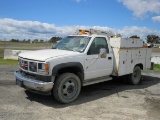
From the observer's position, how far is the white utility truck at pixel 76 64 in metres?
6.25

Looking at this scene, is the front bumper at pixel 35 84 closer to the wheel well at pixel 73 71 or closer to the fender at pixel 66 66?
the fender at pixel 66 66

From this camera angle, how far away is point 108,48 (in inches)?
316

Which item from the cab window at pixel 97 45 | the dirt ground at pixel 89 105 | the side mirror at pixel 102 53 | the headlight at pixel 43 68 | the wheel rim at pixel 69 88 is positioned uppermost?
the cab window at pixel 97 45

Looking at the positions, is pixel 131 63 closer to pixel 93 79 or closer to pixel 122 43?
pixel 122 43

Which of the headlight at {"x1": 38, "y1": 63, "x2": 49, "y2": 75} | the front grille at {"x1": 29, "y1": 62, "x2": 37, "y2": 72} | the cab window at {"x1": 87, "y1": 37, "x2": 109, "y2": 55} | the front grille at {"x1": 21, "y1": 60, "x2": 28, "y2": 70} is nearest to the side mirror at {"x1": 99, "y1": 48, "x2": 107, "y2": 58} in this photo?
the cab window at {"x1": 87, "y1": 37, "x2": 109, "y2": 55}

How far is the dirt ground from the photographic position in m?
5.68

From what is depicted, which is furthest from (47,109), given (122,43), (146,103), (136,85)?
(136,85)

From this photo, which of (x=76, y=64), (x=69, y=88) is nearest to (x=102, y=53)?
(x=76, y=64)

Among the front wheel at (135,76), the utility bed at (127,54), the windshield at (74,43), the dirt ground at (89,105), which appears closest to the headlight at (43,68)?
the dirt ground at (89,105)

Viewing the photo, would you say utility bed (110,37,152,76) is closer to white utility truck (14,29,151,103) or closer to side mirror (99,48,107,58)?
white utility truck (14,29,151,103)

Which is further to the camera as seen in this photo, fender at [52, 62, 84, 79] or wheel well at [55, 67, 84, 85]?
wheel well at [55, 67, 84, 85]

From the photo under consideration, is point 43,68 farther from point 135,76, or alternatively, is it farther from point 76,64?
point 135,76

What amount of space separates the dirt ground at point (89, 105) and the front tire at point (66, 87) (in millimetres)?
191

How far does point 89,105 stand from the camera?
21.5 feet
